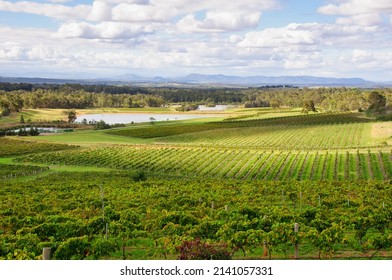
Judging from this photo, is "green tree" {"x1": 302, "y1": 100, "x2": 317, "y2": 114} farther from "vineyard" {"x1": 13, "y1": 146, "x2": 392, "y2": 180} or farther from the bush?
the bush

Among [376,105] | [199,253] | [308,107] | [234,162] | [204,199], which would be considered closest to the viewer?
[199,253]

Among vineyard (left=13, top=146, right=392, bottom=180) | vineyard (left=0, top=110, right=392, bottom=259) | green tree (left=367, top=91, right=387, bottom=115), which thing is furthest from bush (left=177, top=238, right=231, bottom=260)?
green tree (left=367, top=91, right=387, bottom=115)

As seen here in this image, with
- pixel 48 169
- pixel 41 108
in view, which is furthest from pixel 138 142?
pixel 41 108

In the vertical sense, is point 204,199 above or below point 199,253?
below

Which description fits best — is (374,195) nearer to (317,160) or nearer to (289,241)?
(289,241)

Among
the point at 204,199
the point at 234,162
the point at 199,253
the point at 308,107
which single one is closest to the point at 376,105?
the point at 308,107

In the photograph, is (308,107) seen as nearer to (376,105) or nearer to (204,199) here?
(376,105)

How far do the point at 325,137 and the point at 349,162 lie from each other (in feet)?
98.1

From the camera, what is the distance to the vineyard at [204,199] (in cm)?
1839

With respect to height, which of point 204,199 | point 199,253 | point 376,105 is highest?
point 376,105

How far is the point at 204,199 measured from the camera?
103ft

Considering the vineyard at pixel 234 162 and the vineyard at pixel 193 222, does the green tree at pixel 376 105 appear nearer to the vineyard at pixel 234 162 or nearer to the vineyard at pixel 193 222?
the vineyard at pixel 234 162

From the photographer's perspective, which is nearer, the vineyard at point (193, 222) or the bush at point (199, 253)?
the bush at point (199, 253)

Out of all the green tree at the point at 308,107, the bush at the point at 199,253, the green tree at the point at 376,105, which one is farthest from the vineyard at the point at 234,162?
the green tree at the point at 308,107
